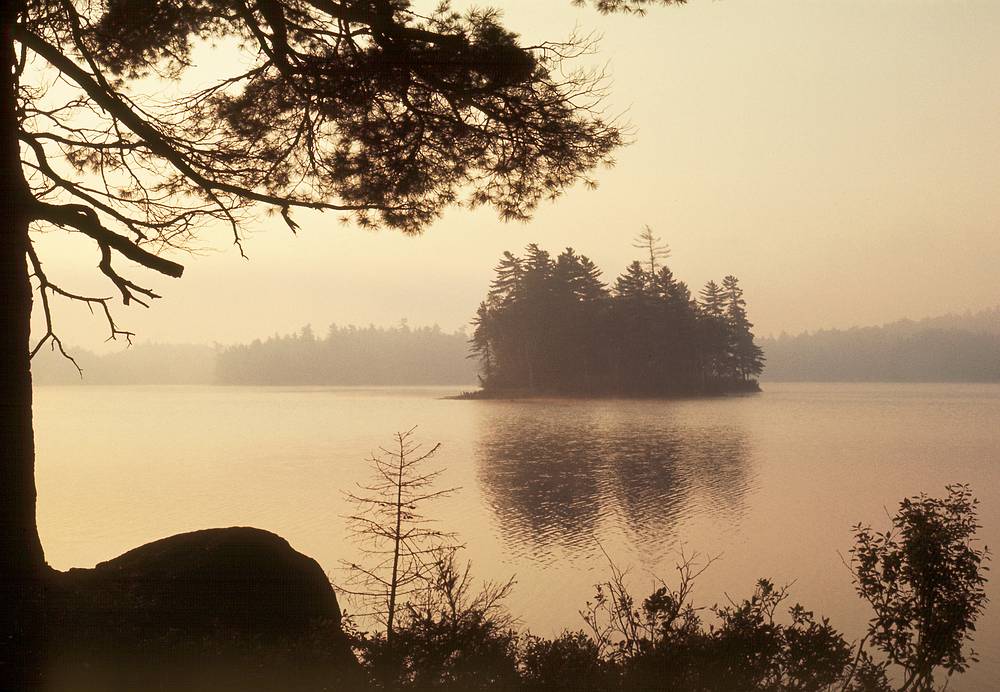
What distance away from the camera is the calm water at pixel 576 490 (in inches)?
591

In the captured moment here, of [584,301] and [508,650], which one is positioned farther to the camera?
[584,301]

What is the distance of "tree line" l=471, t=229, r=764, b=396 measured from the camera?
74.9 meters

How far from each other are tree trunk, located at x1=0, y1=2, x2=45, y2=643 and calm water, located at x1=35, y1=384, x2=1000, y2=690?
784 centimetres

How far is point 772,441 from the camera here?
120 feet

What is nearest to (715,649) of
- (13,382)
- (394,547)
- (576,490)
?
(13,382)

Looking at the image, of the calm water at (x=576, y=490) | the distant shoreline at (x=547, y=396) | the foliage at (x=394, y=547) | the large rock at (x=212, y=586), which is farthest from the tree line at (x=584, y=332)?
the large rock at (x=212, y=586)

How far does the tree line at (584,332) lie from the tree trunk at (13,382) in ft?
222

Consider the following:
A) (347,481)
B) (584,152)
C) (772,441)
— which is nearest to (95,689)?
(584,152)

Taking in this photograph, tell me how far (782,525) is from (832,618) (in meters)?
6.96

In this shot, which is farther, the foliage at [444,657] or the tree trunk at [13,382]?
the foliage at [444,657]

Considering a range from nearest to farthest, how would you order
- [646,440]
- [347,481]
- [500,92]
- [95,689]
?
[95,689] → [500,92] → [347,481] → [646,440]

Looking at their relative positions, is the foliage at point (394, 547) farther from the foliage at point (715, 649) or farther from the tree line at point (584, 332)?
the tree line at point (584, 332)

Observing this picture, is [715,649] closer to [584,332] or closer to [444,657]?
[444,657]

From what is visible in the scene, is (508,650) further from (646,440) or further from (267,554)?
(646,440)
